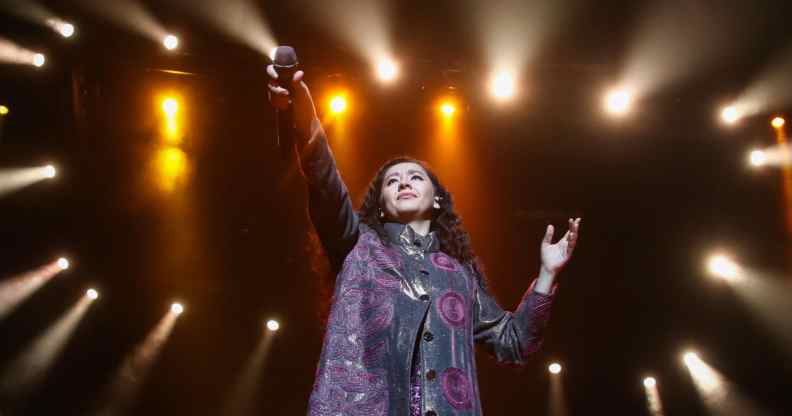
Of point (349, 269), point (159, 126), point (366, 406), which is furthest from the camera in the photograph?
point (159, 126)

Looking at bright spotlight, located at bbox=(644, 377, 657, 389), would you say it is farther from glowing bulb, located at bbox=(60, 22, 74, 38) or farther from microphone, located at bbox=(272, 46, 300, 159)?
glowing bulb, located at bbox=(60, 22, 74, 38)

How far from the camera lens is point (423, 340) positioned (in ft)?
6.10

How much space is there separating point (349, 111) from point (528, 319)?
3.45 metres

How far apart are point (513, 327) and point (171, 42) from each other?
3677 millimetres

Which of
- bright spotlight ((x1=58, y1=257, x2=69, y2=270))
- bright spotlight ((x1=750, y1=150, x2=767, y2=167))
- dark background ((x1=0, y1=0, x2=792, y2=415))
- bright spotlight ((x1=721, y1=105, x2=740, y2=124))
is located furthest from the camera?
bright spotlight ((x1=58, y1=257, x2=69, y2=270))

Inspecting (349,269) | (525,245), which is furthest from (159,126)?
(349,269)

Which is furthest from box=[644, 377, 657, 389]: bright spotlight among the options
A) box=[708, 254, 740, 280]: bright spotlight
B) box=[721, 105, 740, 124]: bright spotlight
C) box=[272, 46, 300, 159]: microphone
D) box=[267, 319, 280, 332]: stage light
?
box=[272, 46, 300, 159]: microphone

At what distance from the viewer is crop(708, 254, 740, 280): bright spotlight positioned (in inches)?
228

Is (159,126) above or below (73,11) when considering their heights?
below

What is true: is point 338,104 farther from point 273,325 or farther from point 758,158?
point 758,158

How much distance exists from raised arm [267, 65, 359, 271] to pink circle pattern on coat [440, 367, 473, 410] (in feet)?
1.82

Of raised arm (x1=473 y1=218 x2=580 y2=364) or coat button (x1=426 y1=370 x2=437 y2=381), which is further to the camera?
raised arm (x1=473 y1=218 x2=580 y2=364)

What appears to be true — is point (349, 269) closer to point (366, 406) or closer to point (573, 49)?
point (366, 406)

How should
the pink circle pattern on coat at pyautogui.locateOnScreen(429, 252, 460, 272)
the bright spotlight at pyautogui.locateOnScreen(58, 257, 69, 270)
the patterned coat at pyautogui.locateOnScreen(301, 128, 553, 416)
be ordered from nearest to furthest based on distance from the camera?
the patterned coat at pyautogui.locateOnScreen(301, 128, 553, 416) < the pink circle pattern on coat at pyautogui.locateOnScreen(429, 252, 460, 272) < the bright spotlight at pyautogui.locateOnScreen(58, 257, 69, 270)
